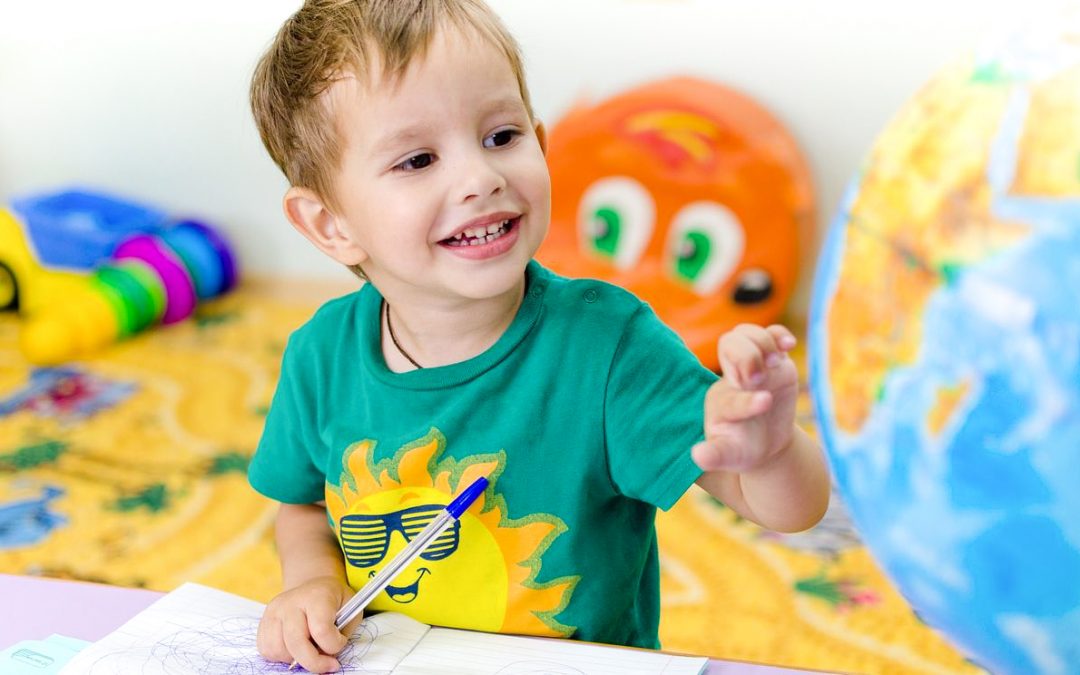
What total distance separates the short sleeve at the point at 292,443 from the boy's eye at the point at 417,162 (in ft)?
0.54

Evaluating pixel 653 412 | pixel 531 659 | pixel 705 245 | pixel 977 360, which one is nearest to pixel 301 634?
pixel 531 659

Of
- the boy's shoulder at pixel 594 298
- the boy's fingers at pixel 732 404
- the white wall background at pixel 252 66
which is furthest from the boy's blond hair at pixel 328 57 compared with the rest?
the white wall background at pixel 252 66

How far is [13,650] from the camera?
26.4 inches

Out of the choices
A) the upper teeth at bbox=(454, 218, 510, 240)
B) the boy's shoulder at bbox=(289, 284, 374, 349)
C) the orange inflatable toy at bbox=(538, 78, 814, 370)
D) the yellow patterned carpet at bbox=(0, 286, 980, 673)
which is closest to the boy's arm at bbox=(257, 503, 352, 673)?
the boy's shoulder at bbox=(289, 284, 374, 349)

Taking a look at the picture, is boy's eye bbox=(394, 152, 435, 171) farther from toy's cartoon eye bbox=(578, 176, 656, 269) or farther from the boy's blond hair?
toy's cartoon eye bbox=(578, 176, 656, 269)

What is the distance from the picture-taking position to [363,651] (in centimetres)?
67

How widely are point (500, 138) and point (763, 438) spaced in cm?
23

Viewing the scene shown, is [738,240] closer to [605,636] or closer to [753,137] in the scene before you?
[753,137]

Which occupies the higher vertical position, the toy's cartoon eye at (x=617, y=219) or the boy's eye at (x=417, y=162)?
the boy's eye at (x=417, y=162)

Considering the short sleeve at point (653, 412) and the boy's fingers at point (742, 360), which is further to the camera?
the short sleeve at point (653, 412)

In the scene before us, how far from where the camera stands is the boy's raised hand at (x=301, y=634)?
653 mm

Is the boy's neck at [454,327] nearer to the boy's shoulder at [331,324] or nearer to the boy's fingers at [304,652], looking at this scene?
the boy's shoulder at [331,324]

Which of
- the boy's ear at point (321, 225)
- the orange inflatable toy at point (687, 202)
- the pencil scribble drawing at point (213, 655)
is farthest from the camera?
the orange inflatable toy at point (687, 202)

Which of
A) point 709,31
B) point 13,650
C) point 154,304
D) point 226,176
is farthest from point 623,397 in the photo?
point 226,176
